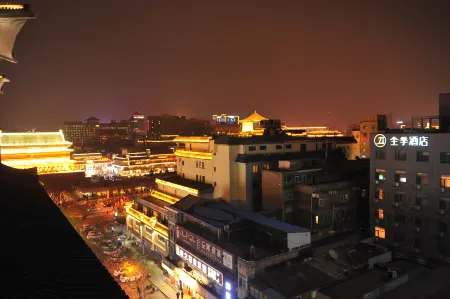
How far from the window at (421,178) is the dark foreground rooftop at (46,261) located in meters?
19.5

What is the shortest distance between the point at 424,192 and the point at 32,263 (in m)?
20.6

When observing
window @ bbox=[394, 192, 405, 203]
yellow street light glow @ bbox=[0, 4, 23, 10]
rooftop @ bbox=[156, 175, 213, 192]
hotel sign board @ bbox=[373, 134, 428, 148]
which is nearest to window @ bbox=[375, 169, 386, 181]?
window @ bbox=[394, 192, 405, 203]

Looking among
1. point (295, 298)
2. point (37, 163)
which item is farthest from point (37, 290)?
point (37, 163)

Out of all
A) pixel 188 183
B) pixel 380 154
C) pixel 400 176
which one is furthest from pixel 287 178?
pixel 188 183

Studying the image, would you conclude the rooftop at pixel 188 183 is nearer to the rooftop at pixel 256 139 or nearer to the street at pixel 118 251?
the rooftop at pixel 256 139

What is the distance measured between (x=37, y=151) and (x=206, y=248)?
47433 mm

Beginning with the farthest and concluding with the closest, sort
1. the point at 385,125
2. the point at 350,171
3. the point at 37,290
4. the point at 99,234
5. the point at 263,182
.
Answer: the point at 385,125, the point at 99,234, the point at 350,171, the point at 263,182, the point at 37,290

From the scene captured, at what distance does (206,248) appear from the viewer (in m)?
18.7

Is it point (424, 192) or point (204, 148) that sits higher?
point (204, 148)

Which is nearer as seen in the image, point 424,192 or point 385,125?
point 424,192

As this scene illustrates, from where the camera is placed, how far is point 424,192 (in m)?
19.4

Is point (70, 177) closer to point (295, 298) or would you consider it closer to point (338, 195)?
point (338, 195)

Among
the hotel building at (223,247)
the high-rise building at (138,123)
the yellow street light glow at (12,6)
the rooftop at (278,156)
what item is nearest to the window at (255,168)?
the rooftop at (278,156)

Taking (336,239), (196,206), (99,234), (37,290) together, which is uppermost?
(37,290)
